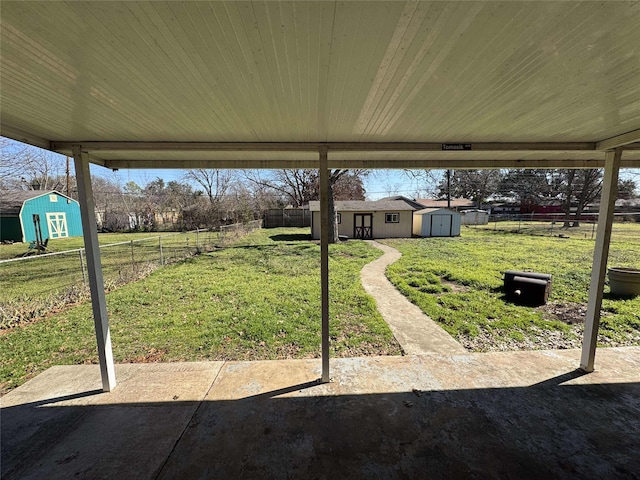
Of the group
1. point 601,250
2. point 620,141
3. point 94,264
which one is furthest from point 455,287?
point 94,264

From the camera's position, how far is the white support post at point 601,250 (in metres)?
2.98

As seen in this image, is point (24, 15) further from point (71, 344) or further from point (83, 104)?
point (71, 344)

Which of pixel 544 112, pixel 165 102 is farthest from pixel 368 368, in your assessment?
pixel 165 102

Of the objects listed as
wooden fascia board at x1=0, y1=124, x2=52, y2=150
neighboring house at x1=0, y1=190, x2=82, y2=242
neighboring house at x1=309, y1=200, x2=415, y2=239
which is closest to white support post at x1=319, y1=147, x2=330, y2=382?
wooden fascia board at x1=0, y1=124, x2=52, y2=150

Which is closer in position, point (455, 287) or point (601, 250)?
point (601, 250)

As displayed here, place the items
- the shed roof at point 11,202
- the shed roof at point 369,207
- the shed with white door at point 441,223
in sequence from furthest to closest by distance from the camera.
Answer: the shed with white door at point 441,223, the shed roof at point 369,207, the shed roof at point 11,202

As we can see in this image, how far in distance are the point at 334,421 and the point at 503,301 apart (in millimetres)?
4849

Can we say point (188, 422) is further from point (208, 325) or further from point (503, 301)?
point (503, 301)

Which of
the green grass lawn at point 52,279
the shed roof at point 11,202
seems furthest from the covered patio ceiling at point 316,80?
the shed roof at point 11,202

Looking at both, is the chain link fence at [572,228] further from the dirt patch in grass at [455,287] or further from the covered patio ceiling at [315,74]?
the covered patio ceiling at [315,74]

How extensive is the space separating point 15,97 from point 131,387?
9.50 ft

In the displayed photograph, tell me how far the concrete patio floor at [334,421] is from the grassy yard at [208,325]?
1.27ft

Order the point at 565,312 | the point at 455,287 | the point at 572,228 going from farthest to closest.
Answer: the point at 572,228
the point at 455,287
the point at 565,312

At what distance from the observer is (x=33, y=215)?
15875mm
